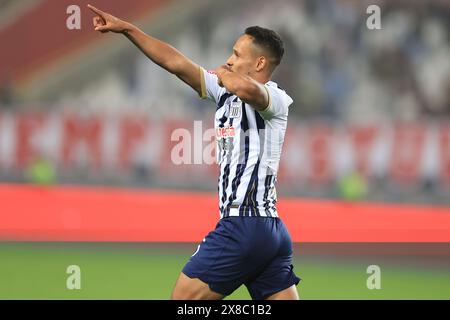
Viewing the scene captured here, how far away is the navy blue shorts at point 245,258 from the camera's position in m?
5.26

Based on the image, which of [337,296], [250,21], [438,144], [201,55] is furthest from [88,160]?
[337,296]

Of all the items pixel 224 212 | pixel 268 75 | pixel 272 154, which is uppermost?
pixel 268 75

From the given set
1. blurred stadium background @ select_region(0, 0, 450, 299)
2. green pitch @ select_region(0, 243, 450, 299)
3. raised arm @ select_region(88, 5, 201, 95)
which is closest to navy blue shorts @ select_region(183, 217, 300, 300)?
raised arm @ select_region(88, 5, 201, 95)

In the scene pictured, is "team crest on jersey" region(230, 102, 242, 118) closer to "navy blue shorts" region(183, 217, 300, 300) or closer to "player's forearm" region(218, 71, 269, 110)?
"player's forearm" region(218, 71, 269, 110)

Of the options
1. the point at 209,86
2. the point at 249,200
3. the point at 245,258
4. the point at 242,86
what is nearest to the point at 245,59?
the point at 209,86

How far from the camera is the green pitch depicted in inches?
333

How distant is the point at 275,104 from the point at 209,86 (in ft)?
2.21

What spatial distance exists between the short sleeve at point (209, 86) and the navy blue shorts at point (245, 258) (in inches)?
36.5

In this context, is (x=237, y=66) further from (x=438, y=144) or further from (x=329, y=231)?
(x=438, y=144)

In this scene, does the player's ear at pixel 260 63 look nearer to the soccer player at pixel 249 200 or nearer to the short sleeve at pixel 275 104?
the soccer player at pixel 249 200

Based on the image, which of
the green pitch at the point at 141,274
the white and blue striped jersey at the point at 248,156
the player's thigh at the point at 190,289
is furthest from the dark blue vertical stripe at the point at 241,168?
the green pitch at the point at 141,274

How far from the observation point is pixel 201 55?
1695 centimetres

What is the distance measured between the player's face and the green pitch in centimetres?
344
